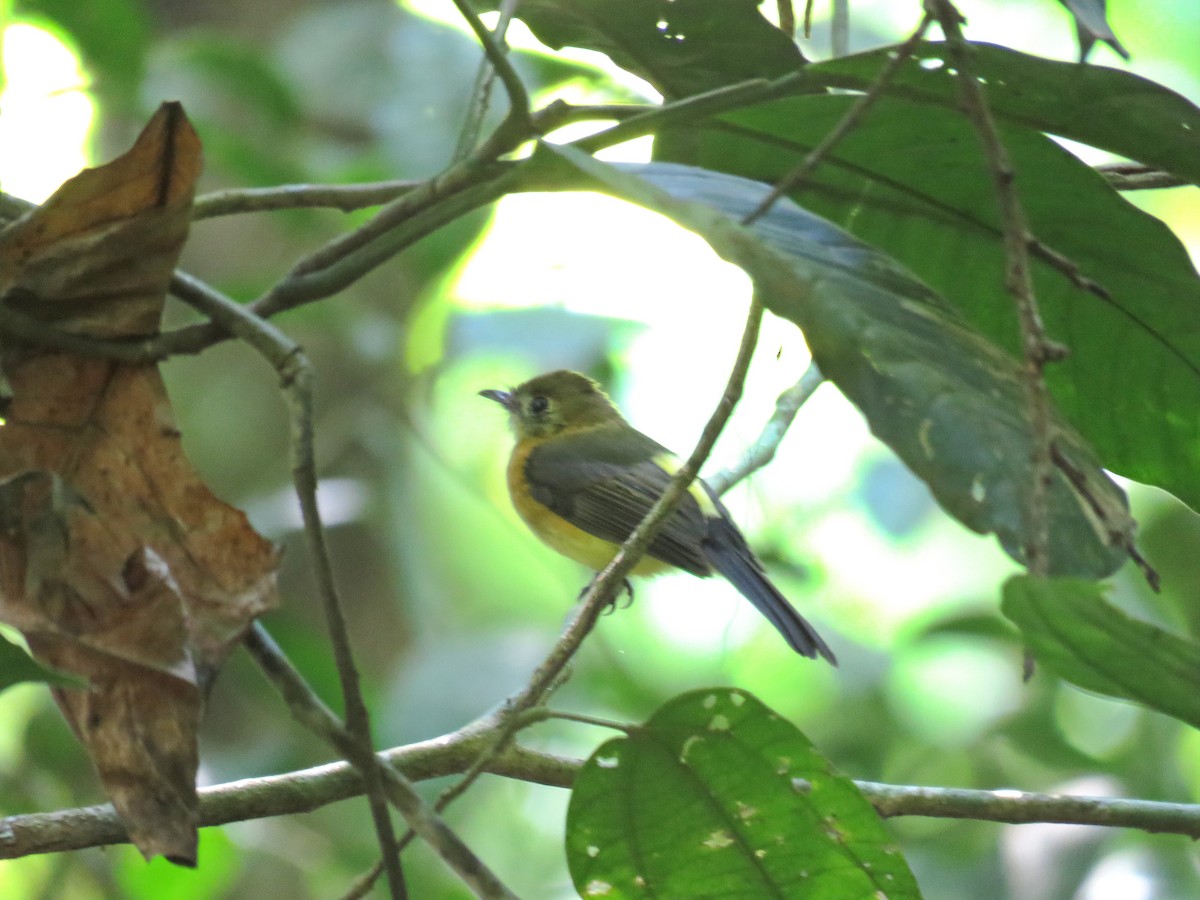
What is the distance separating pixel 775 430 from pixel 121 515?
3.82 ft

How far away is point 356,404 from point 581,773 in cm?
306

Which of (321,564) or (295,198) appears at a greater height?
(295,198)

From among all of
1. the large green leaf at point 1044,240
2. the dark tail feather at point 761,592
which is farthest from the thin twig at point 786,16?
the dark tail feather at point 761,592

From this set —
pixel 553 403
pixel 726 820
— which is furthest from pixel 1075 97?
pixel 553 403

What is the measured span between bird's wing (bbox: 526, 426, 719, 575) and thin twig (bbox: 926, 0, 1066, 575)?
2.61 m

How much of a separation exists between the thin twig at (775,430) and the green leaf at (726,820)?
2.70 feet

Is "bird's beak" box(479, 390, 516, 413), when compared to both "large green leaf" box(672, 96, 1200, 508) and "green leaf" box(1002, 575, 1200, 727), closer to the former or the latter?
"large green leaf" box(672, 96, 1200, 508)

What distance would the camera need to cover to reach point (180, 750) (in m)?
1.18

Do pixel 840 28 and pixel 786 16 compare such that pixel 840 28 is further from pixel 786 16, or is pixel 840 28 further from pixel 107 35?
pixel 107 35

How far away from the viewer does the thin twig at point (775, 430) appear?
212cm

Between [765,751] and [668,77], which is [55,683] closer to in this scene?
[765,751]

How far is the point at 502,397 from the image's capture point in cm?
464

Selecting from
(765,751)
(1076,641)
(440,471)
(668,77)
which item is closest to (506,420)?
(440,471)

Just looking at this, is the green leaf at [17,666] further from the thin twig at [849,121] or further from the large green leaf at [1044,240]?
the large green leaf at [1044,240]
